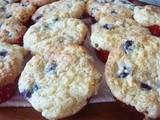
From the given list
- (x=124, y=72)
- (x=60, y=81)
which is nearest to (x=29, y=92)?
(x=60, y=81)

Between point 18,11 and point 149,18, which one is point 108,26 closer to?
point 149,18

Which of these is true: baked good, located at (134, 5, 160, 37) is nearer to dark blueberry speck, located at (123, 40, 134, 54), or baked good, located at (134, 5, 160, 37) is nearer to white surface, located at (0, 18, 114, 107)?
dark blueberry speck, located at (123, 40, 134, 54)

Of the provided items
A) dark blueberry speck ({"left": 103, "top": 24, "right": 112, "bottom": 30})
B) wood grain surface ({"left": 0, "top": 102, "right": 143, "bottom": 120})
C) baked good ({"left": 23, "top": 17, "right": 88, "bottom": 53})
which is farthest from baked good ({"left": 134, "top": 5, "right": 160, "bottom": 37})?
wood grain surface ({"left": 0, "top": 102, "right": 143, "bottom": 120})

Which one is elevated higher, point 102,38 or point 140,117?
point 102,38

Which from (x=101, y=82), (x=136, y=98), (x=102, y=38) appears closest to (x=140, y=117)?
(x=136, y=98)

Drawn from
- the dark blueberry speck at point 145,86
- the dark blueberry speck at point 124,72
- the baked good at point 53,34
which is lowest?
the baked good at point 53,34

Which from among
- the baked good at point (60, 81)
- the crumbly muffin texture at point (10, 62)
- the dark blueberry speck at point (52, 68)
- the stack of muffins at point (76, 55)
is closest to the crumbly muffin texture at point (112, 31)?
the stack of muffins at point (76, 55)

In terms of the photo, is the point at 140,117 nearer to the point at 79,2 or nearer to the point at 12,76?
the point at 12,76

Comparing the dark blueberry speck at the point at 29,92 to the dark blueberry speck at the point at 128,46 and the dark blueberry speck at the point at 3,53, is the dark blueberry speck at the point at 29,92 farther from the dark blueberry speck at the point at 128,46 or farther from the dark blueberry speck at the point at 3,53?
the dark blueberry speck at the point at 128,46
